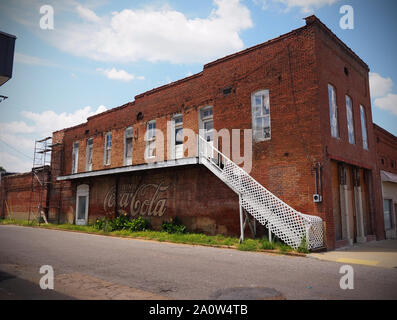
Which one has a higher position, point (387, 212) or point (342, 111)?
point (342, 111)

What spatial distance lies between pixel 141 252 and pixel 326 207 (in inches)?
260

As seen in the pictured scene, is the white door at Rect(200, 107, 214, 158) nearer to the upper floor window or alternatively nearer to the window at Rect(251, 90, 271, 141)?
the window at Rect(251, 90, 271, 141)

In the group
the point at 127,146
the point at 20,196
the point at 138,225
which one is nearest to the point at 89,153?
the point at 127,146

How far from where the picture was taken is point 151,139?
17844mm

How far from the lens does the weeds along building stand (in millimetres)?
11359

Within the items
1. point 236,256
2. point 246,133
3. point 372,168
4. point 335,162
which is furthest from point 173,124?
point 372,168

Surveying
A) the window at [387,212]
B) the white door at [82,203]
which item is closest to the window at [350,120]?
the window at [387,212]

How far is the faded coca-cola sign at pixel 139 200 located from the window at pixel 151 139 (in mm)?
1877

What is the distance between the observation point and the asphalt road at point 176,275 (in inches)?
203

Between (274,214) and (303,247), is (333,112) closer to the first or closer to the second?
(274,214)

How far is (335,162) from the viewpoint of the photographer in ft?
42.1

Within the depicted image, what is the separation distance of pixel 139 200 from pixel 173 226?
11.8 feet

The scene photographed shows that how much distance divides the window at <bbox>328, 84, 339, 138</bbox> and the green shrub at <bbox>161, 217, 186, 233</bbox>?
26.0 feet

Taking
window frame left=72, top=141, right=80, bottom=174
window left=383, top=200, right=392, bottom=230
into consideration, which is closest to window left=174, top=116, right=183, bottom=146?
window frame left=72, top=141, right=80, bottom=174
